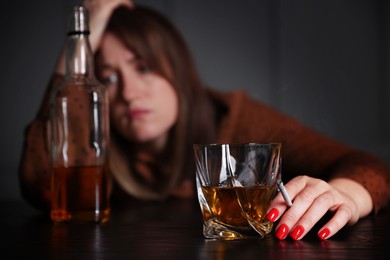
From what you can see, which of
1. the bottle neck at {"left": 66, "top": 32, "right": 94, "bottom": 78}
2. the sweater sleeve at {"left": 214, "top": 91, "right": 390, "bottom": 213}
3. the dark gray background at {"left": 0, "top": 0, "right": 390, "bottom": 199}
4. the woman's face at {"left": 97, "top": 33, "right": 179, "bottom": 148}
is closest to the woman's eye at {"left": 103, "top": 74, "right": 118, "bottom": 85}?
the woman's face at {"left": 97, "top": 33, "right": 179, "bottom": 148}

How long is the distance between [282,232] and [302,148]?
1.62 ft

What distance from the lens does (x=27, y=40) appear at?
8.70 feet

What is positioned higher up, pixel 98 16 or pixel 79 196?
pixel 98 16

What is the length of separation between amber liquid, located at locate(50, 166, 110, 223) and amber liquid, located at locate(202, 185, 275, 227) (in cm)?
26

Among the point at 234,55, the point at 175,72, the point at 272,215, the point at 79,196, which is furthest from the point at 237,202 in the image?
the point at 234,55

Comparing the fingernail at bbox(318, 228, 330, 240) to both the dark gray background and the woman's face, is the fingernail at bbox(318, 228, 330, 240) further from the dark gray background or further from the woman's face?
the dark gray background

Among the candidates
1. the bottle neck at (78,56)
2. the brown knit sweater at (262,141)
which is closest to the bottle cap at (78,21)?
the bottle neck at (78,56)

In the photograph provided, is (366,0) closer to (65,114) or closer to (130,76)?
(130,76)

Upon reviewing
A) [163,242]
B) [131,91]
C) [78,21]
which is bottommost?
[163,242]

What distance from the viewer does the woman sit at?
3.99 feet

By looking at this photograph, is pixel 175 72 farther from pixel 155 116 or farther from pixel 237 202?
pixel 237 202

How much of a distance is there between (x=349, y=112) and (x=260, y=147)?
4.02 feet

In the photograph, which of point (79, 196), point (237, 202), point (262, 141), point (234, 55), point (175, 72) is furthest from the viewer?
point (234, 55)

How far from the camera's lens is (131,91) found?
4.71ft
